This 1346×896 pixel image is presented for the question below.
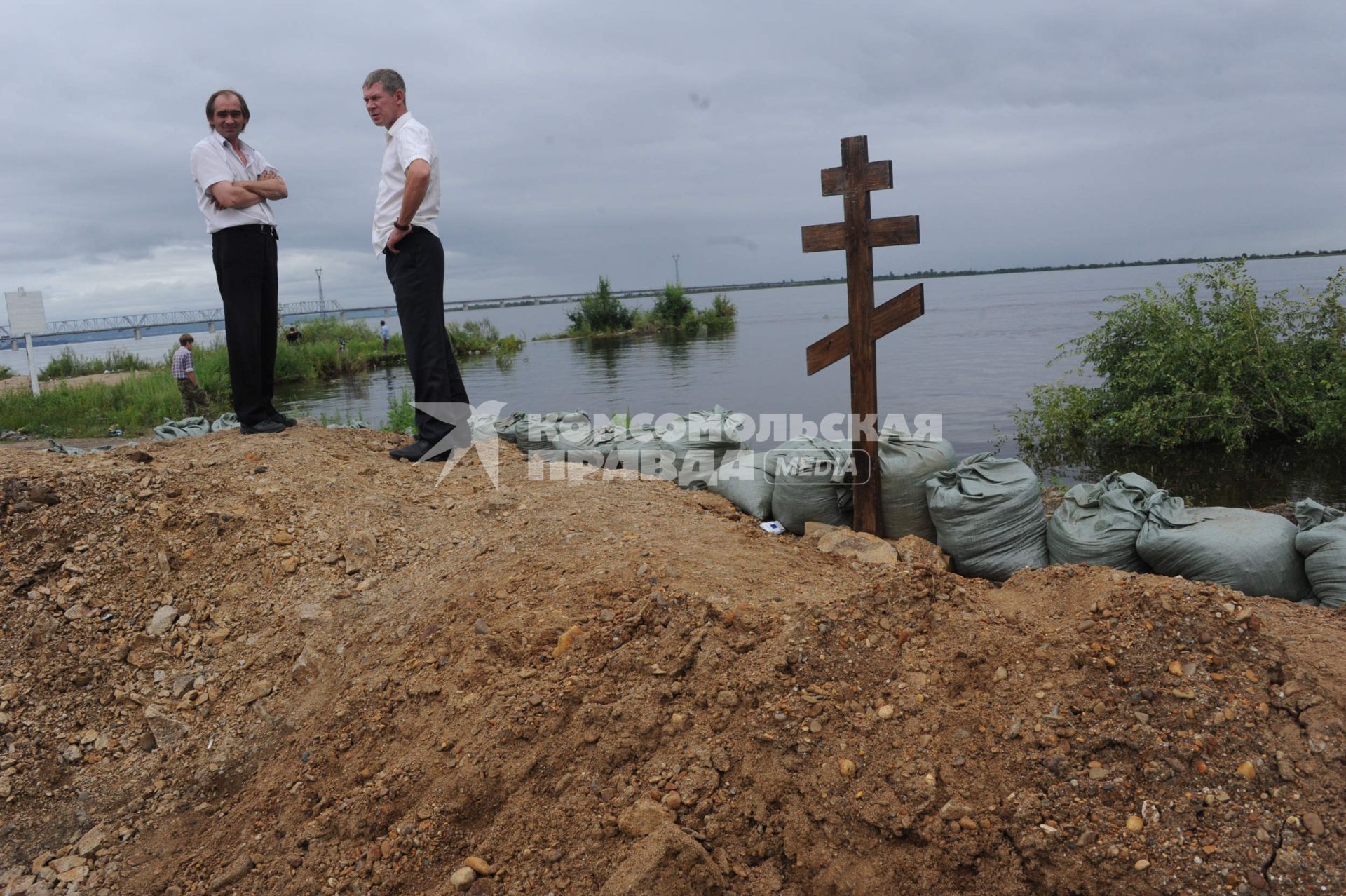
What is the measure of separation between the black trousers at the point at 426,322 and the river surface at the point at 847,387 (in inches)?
144

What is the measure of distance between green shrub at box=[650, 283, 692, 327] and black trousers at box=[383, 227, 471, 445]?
1482 inches

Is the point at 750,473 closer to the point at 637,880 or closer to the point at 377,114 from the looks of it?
the point at 377,114

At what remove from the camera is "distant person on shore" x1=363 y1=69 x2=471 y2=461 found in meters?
4.37

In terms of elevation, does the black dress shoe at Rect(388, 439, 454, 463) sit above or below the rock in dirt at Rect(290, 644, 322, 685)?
above

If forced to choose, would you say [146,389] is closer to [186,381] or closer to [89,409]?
[89,409]

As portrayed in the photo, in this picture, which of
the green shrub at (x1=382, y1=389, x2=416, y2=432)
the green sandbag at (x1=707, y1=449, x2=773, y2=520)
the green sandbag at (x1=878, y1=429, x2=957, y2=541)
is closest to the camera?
the green sandbag at (x1=878, y1=429, x2=957, y2=541)

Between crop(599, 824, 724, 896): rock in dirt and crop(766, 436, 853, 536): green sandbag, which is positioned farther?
crop(766, 436, 853, 536): green sandbag

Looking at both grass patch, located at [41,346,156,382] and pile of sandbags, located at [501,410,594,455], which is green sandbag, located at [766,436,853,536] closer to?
pile of sandbags, located at [501,410,594,455]

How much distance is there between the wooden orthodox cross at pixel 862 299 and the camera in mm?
4078

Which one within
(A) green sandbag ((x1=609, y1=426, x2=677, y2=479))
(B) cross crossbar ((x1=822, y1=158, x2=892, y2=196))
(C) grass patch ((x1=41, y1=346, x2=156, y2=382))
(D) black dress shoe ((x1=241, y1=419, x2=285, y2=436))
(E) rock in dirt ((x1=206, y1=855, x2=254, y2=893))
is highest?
(B) cross crossbar ((x1=822, y1=158, x2=892, y2=196))

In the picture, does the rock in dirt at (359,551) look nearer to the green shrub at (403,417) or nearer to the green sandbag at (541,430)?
the green sandbag at (541,430)

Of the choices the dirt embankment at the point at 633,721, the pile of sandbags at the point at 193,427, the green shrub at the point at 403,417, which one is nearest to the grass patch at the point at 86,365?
the green shrub at the point at 403,417

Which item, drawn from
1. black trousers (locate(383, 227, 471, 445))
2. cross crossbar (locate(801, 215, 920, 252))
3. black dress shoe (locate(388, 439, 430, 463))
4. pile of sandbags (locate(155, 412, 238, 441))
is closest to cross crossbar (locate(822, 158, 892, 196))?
cross crossbar (locate(801, 215, 920, 252))

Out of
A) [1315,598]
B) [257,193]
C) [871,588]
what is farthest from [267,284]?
[1315,598]
